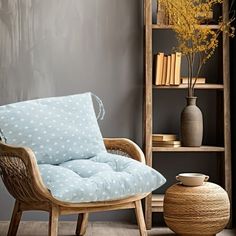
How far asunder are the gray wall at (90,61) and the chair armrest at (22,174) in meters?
0.93

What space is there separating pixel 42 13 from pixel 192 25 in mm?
1062

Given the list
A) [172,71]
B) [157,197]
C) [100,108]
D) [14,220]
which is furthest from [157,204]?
[14,220]

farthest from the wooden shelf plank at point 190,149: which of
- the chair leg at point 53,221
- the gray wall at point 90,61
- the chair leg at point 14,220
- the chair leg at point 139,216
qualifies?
the chair leg at point 53,221

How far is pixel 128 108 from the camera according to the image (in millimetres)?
4457

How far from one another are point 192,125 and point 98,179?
115 centimetres

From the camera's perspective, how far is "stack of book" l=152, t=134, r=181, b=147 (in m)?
4.23

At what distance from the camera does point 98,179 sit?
327 centimetres

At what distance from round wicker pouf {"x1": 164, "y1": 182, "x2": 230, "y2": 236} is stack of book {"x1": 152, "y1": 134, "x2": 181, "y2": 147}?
486 mm

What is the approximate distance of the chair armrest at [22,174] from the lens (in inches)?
126

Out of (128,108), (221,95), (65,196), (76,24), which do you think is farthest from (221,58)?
(65,196)

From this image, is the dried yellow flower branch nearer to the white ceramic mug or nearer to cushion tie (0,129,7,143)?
the white ceramic mug

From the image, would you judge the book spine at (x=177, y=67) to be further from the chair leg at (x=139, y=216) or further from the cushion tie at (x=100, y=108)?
the chair leg at (x=139, y=216)

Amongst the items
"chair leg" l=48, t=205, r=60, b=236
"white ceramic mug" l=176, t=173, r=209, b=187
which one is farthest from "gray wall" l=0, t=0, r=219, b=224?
"chair leg" l=48, t=205, r=60, b=236

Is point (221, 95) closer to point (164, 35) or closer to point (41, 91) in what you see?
point (164, 35)
